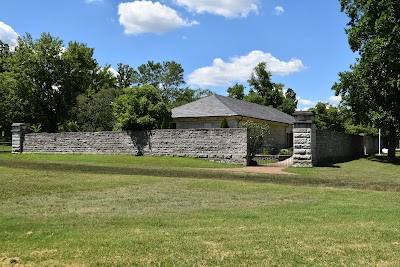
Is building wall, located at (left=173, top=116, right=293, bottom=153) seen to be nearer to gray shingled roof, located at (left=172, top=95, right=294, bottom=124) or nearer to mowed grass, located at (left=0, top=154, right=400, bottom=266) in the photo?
gray shingled roof, located at (left=172, top=95, right=294, bottom=124)

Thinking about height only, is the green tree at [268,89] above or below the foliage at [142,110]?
above

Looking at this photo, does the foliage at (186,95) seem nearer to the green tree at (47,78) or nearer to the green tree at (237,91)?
the green tree at (237,91)

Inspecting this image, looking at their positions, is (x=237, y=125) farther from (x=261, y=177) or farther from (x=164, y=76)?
(x=164, y=76)

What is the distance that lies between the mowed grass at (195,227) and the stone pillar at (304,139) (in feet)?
36.9

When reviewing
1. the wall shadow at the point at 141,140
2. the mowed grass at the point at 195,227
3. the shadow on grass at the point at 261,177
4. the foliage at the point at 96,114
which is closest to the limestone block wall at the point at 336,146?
the shadow on grass at the point at 261,177

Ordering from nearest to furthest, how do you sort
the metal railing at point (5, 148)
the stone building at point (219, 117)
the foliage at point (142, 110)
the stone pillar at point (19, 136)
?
the foliage at point (142, 110) → the stone building at point (219, 117) → the stone pillar at point (19, 136) → the metal railing at point (5, 148)

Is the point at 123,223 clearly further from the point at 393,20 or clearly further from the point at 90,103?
the point at 90,103

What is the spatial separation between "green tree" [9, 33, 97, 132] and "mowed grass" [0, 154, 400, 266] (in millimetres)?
35849

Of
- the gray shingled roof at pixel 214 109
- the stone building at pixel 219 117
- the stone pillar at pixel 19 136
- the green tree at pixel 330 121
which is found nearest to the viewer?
the stone building at pixel 219 117

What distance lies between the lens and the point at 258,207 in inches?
330

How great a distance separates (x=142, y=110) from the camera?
2889 cm

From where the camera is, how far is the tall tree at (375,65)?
2641 centimetres

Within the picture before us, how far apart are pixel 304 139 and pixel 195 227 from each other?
1720cm

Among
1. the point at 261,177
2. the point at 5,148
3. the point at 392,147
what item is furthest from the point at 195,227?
the point at 5,148
